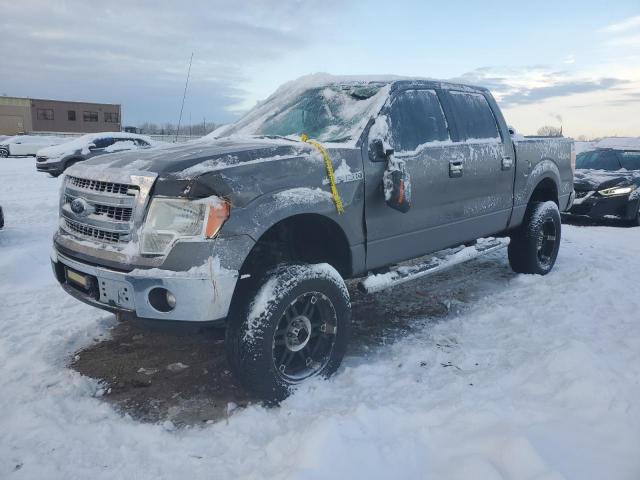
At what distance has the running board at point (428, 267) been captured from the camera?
3.68 metres

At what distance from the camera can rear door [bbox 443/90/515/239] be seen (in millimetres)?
4508

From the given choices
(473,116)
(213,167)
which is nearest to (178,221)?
(213,167)

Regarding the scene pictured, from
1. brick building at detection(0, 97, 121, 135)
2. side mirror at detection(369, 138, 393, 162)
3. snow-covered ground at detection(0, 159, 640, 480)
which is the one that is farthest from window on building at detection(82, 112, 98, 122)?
side mirror at detection(369, 138, 393, 162)

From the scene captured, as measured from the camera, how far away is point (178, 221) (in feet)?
9.00

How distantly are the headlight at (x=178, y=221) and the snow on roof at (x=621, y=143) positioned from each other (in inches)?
430

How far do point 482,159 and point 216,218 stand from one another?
2.87m

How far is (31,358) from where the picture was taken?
3598mm

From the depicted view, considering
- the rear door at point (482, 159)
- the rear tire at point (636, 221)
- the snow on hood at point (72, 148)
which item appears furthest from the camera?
the snow on hood at point (72, 148)

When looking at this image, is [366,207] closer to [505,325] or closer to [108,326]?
[505,325]

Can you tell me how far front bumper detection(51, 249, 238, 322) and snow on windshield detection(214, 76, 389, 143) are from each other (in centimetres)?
142

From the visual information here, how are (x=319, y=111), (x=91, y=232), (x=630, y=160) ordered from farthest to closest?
(x=630, y=160) → (x=319, y=111) → (x=91, y=232)

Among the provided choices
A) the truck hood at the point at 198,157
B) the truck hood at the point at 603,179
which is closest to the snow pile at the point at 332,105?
the truck hood at the point at 198,157

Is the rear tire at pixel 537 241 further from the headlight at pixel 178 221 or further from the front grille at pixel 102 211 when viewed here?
the front grille at pixel 102 211

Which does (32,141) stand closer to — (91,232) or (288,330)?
(91,232)
